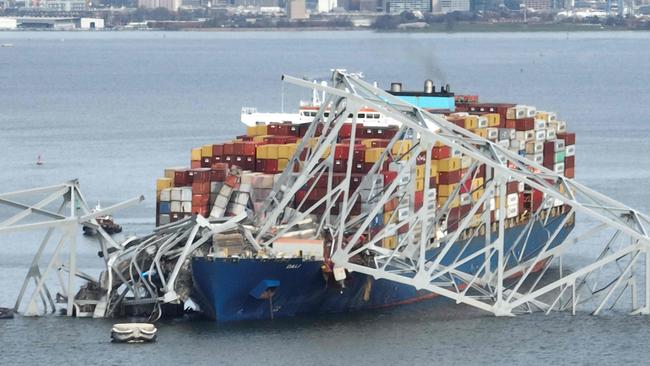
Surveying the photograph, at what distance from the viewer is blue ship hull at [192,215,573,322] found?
201ft

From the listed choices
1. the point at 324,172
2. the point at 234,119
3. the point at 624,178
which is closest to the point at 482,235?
the point at 324,172

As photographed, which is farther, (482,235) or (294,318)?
(482,235)

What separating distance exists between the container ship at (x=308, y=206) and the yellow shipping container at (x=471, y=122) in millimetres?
44

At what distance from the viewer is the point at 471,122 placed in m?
80.4

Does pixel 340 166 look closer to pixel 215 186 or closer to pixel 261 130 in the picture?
pixel 215 186

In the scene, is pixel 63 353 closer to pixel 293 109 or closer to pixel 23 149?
pixel 23 149

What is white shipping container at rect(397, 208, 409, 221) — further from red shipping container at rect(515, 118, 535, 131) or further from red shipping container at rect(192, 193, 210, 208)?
red shipping container at rect(515, 118, 535, 131)

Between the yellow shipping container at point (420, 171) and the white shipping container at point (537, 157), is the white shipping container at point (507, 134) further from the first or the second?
the yellow shipping container at point (420, 171)

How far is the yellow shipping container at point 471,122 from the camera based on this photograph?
80.0 meters

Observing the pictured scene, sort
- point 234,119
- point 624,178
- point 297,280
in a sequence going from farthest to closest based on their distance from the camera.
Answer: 1. point 234,119
2. point 624,178
3. point 297,280

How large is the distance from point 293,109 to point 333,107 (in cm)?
8824

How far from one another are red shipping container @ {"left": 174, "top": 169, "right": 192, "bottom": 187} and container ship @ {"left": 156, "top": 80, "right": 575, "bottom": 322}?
37 millimetres

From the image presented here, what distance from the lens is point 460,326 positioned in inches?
2495

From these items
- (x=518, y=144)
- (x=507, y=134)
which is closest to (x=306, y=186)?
(x=507, y=134)
